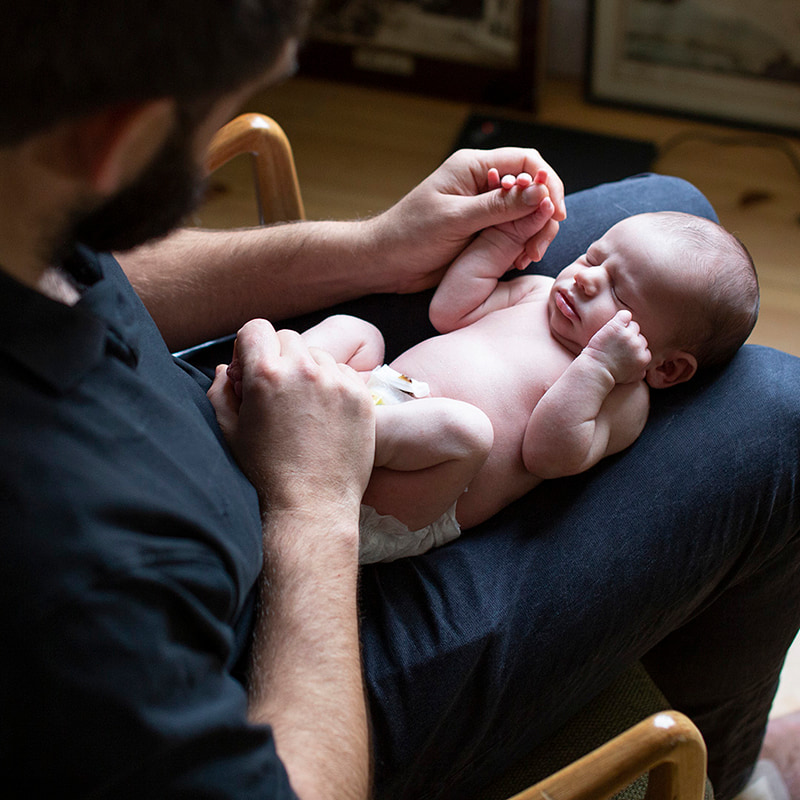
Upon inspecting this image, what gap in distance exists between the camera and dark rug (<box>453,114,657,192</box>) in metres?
2.26

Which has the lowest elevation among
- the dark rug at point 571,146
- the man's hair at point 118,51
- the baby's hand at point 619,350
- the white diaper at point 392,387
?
the dark rug at point 571,146

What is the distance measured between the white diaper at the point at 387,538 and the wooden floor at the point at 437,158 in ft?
4.72

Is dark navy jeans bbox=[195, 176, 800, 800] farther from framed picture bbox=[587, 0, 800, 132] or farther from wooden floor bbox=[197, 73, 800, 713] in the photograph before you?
framed picture bbox=[587, 0, 800, 132]

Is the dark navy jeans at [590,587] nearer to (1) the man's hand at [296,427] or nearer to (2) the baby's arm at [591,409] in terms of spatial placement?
(2) the baby's arm at [591,409]

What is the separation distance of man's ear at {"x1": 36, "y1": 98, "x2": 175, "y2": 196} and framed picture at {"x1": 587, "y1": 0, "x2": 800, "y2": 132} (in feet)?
6.86

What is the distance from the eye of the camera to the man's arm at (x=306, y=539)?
73 cm

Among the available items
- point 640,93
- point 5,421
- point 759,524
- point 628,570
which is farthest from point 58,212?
point 640,93

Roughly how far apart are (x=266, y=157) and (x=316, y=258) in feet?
0.63

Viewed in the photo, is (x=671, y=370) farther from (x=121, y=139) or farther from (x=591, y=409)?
(x=121, y=139)

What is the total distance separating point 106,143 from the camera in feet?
1.96

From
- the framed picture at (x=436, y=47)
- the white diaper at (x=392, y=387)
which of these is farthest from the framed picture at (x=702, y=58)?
the white diaper at (x=392, y=387)

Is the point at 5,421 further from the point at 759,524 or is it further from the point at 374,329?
the point at 759,524

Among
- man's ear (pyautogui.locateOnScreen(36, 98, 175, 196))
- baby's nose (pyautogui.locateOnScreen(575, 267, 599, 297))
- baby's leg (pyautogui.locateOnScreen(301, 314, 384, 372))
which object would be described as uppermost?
man's ear (pyautogui.locateOnScreen(36, 98, 175, 196))

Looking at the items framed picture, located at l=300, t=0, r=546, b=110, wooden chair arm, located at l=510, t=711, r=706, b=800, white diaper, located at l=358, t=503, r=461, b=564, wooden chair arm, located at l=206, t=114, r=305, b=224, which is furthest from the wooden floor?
wooden chair arm, located at l=510, t=711, r=706, b=800
